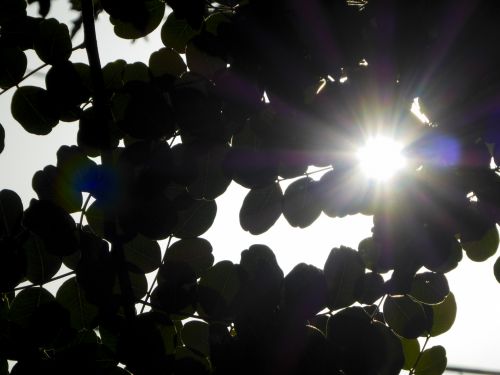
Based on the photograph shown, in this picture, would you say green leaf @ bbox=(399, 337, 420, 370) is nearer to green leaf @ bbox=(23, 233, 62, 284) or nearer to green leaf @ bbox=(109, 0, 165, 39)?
green leaf @ bbox=(23, 233, 62, 284)

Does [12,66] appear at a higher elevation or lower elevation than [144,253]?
higher

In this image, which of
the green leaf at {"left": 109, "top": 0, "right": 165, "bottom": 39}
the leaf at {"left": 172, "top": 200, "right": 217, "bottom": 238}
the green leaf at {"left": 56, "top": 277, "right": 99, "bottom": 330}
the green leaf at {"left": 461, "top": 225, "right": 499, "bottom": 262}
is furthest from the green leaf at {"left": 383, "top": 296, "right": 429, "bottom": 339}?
the green leaf at {"left": 109, "top": 0, "right": 165, "bottom": 39}

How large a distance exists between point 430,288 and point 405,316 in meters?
0.10

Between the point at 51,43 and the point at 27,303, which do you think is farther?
the point at 51,43

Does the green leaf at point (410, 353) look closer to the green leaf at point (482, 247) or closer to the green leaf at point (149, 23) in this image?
the green leaf at point (482, 247)

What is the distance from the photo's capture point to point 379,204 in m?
1.38

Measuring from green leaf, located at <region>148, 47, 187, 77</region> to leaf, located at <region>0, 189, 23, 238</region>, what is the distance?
51cm

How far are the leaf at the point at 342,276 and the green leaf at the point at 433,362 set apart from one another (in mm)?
396

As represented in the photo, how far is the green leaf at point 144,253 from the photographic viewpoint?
146 centimetres

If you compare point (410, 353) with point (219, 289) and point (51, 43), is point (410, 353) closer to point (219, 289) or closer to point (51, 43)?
point (219, 289)

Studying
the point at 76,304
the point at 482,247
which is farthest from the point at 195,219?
the point at 482,247

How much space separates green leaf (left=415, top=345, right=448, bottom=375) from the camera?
61.6 inches

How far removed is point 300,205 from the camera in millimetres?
1554

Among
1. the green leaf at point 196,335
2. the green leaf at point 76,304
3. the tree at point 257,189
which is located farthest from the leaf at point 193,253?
the green leaf at point 76,304
